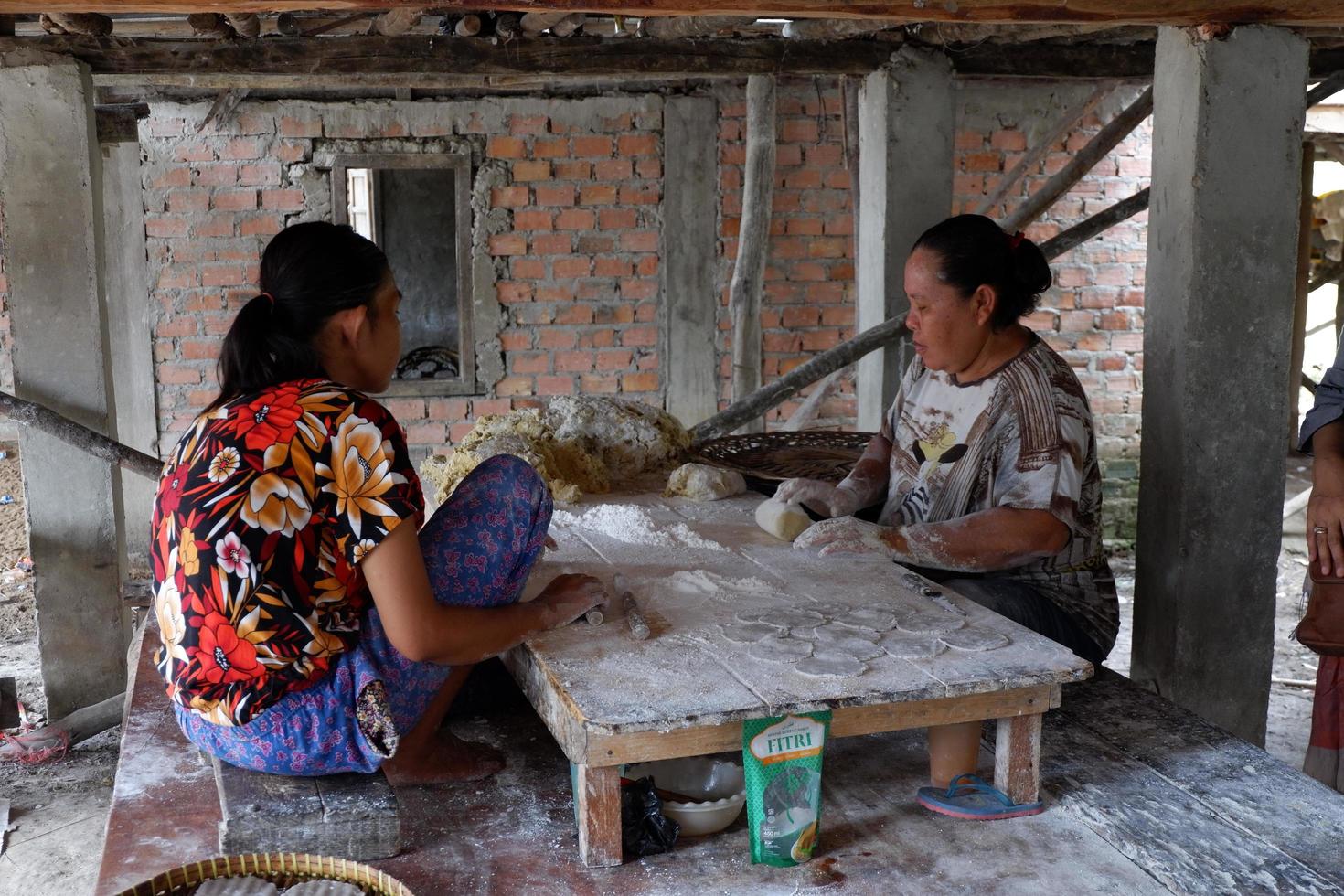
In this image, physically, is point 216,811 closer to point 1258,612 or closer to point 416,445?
point 1258,612

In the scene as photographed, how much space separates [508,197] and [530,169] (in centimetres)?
19

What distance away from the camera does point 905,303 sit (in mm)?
4594

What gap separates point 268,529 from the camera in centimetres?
187

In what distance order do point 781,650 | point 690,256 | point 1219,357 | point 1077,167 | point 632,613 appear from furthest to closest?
point 690,256
point 1077,167
point 1219,357
point 632,613
point 781,650

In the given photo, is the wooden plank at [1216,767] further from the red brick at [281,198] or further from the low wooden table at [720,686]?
the red brick at [281,198]

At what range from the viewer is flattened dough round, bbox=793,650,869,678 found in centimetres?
190

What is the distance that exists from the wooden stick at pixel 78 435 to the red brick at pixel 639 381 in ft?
9.89

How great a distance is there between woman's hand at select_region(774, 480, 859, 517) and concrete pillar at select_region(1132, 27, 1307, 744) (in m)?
0.87

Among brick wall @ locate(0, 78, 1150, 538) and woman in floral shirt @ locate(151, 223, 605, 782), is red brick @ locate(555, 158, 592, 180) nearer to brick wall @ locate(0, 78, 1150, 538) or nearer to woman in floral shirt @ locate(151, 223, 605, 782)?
brick wall @ locate(0, 78, 1150, 538)

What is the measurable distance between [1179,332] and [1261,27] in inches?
31.7

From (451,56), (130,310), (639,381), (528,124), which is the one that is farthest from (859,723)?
(130,310)

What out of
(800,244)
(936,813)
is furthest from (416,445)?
(936,813)

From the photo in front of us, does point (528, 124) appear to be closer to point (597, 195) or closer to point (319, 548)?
point (597, 195)

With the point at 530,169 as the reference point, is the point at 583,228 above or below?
below
